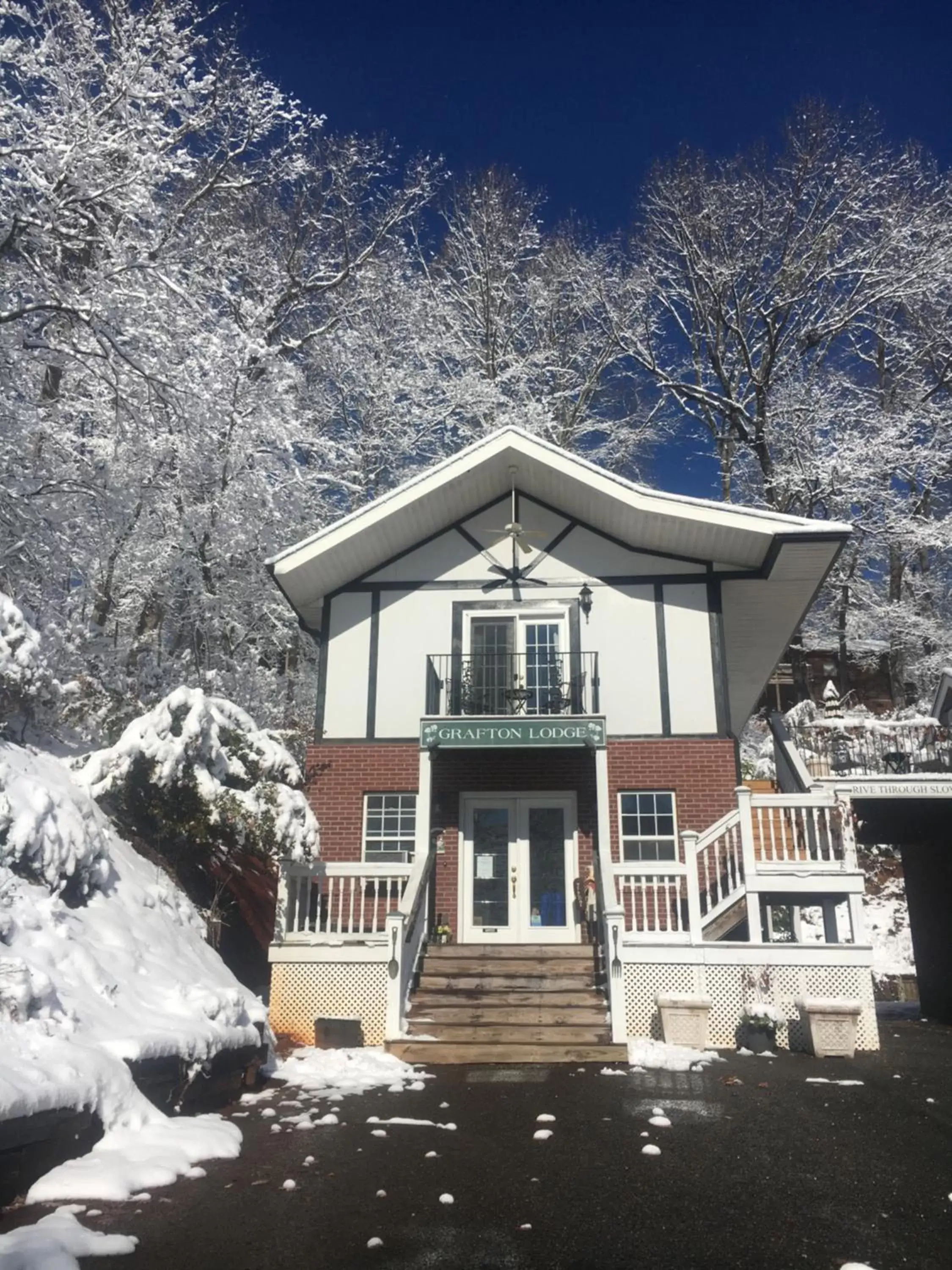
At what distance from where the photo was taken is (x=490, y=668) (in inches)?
605

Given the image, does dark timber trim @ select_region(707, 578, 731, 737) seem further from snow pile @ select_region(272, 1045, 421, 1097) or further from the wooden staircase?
snow pile @ select_region(272, 1045, 421, 1097)

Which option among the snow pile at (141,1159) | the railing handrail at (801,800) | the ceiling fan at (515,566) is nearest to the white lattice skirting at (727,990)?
the railing handrail at (801,800)

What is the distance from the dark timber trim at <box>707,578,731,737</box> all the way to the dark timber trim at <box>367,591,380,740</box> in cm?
543

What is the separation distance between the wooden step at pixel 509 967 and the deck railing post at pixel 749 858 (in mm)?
2157

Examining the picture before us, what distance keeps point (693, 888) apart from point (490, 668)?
17.5 feet

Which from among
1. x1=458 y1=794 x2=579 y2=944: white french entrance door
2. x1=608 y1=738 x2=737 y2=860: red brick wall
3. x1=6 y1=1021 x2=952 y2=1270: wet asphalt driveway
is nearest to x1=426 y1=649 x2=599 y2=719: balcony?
x1=608 y1=738 x2=737 y2=860: red brick wall

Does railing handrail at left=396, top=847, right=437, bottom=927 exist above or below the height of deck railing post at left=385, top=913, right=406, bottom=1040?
above

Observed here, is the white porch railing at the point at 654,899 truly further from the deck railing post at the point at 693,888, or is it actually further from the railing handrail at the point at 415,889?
the railing handrail at the point at 415,889

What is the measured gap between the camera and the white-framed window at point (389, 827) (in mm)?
14617

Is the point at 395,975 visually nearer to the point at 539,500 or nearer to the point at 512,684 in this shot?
the point at 512,684

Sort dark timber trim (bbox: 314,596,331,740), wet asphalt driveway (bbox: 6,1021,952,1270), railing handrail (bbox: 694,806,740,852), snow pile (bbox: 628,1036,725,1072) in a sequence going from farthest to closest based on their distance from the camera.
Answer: dark timber trim (bbox: 314,596,331,740)
railing handrail (bbox: 694,806,740,852)
snow pile (bbox: 628,1036,725,1072)
wet asphalt driveway (bbox: 6,1021,952,1270)

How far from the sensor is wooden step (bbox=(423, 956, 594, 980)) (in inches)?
476

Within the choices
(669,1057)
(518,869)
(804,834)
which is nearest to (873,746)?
(804,834)

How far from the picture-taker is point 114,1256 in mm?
4469
